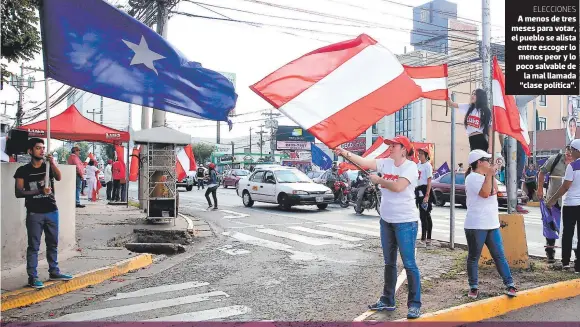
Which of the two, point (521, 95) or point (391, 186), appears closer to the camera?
point (391, 186)

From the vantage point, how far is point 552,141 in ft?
119

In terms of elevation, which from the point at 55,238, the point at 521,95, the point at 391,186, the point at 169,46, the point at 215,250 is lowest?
the point at 215,250

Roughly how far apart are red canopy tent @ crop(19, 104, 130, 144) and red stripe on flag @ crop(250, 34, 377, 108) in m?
11.2

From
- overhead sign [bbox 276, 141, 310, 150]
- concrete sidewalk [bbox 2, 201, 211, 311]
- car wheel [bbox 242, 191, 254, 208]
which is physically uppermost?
overhead sign [bbox 276, 141, 310, 150]

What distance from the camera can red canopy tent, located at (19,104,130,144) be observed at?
14844mm

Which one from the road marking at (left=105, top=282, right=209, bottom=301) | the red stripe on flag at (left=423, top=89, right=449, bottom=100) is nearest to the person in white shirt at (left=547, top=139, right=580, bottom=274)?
the red stripe on flag at (left=423, top=89, right=449, bottom=100)

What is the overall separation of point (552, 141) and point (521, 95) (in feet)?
107

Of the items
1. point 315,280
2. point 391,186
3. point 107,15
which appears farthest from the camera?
point 315,280

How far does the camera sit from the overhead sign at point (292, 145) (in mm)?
77500

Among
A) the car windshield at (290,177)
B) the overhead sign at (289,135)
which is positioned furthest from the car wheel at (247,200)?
the overhead sign at (289,135)

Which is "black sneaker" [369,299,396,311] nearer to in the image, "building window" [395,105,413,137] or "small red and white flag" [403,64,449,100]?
"small red and white flag" [403,64,449,100]

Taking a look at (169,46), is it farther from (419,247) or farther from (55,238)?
(419,247)

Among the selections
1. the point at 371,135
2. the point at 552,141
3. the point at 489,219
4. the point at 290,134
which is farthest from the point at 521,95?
the point at 290,134

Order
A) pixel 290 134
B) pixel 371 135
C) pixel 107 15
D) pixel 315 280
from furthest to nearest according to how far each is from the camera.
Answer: pixel 290 134
pixel 371 135
pixel 315 280
pixel 107 15
